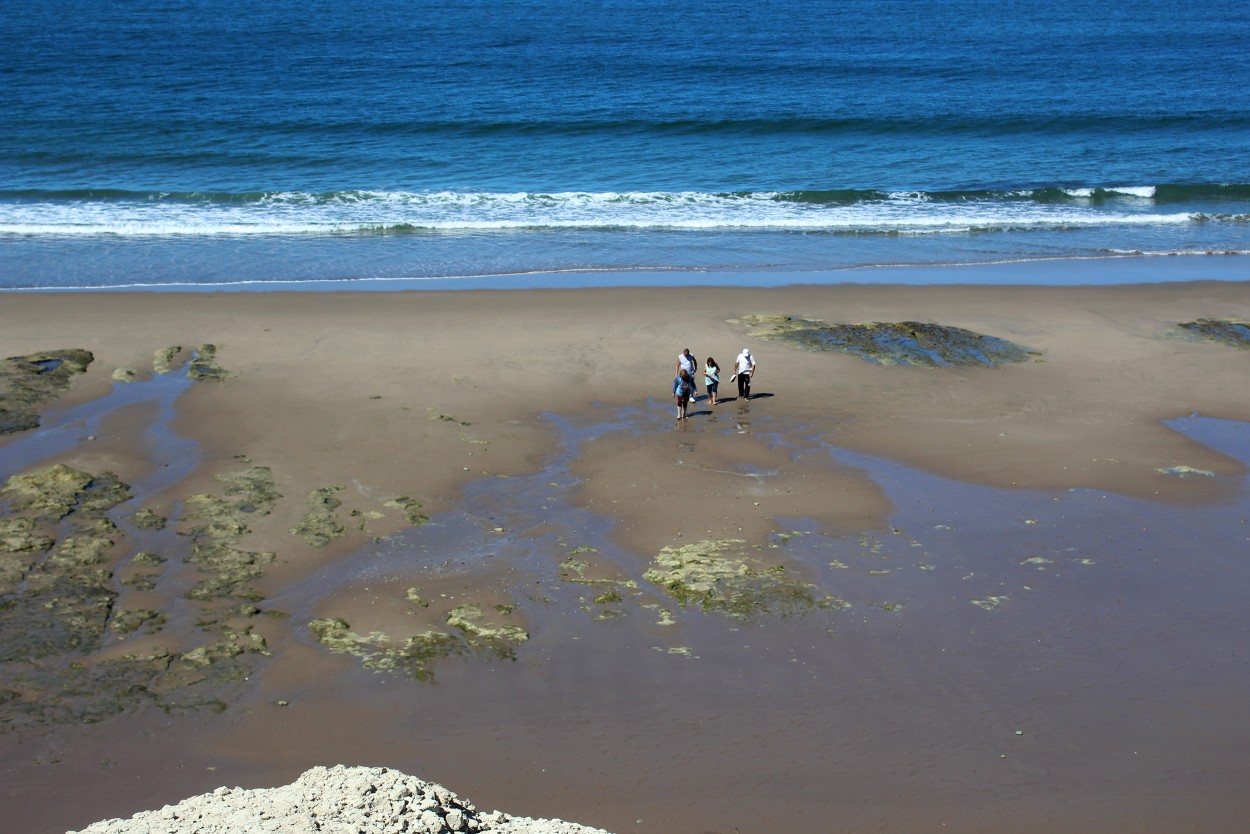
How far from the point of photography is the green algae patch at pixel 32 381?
14734 millimetres

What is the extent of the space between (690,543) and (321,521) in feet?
12.9

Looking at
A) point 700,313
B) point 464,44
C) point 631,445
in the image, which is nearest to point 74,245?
point 700,313

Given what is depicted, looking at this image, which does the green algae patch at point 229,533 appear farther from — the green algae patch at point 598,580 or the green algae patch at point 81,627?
the green algae patch at point 598,580

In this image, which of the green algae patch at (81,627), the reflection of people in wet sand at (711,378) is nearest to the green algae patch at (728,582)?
the green algae patch at (81,627)

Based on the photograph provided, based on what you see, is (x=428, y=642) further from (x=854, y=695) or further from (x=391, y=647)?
(x=854, y=695)

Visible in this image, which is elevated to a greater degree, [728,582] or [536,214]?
[536,214]

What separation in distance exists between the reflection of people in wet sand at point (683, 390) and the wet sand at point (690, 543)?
0.38m

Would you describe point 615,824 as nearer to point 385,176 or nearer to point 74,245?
point 74,245

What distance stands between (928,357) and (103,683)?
13341 mm

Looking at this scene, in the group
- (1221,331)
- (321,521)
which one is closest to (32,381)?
(321,521)

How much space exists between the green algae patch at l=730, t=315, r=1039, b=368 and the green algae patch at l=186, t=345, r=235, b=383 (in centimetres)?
861

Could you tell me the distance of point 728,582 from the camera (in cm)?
1091

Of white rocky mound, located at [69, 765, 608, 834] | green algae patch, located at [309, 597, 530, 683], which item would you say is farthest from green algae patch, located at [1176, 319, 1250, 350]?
white rocky mound, located at [69, 765, 608, 834]

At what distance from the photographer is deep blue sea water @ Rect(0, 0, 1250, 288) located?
26.5 meters
